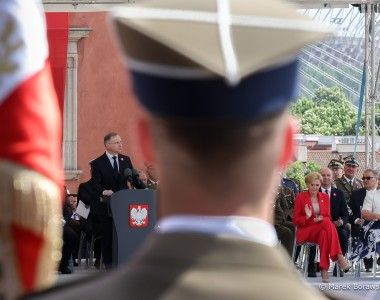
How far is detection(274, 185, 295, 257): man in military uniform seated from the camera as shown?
15242 millimetres

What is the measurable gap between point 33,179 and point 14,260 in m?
0.15

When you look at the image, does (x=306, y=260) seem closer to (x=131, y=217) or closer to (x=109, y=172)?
(x=131, y=217)

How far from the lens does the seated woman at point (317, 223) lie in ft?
49.1

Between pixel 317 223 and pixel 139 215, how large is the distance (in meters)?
2.17

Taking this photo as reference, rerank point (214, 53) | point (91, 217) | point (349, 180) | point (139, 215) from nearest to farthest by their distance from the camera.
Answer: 1. point (214, 53)
2. point (139, 215)
3. point (91, 217)
4. point (349, 180)

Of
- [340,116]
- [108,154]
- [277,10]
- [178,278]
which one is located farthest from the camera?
[340,116]

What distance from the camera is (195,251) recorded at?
162 centimetres

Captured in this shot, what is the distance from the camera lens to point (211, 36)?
163 centimetres

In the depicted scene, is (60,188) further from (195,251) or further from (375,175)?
(375,175)

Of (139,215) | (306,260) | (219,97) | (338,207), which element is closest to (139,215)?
(139,215)

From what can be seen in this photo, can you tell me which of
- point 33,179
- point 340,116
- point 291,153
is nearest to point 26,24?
point 33,179

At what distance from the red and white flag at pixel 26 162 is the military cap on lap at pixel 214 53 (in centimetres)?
72

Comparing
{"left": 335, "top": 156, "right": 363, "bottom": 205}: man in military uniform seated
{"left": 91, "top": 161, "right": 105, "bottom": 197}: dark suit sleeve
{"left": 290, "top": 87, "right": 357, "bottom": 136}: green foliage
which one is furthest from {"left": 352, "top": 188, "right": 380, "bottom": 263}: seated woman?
{"left": 290, "top": 87, "right": 357, "bottom": 136}: green foliage

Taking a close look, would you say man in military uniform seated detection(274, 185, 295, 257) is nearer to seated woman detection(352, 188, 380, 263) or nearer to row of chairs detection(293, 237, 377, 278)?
row of chairs detection(293, 237, 377, 278)
